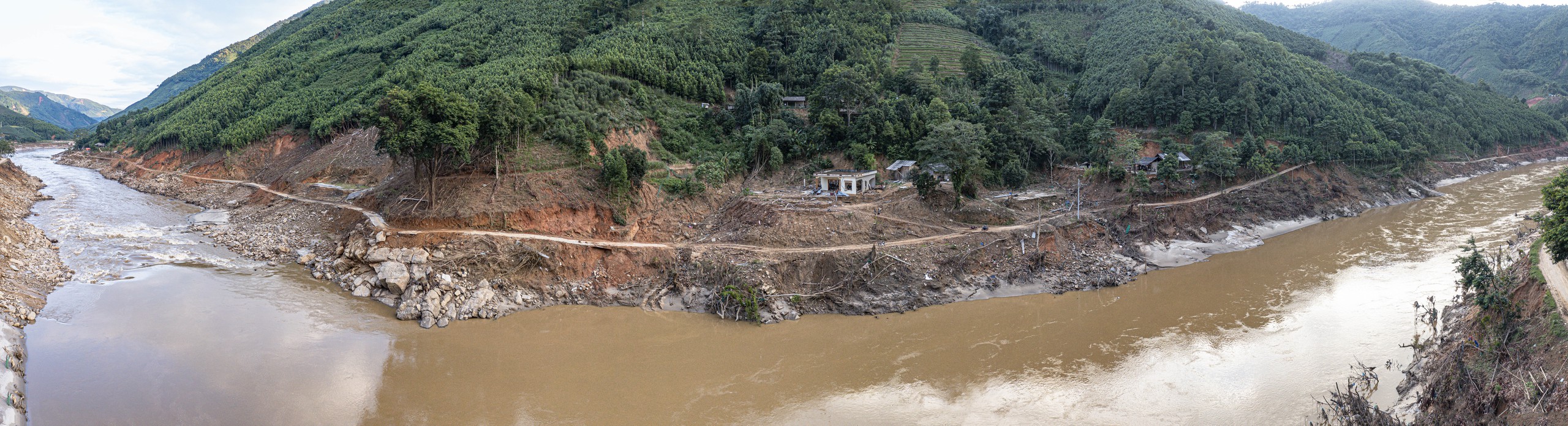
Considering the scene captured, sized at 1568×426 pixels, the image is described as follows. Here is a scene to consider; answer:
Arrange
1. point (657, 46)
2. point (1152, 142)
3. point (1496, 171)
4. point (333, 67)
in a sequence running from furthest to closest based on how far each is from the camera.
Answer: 1. point (333, 67)
2. point (1496, 171)
3. point (657, 46)
4. point (1152, 142)

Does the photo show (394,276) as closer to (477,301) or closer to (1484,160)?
(477,301)

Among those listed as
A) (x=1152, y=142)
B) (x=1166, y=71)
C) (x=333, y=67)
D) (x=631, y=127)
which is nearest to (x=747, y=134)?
(x=631, y=127)

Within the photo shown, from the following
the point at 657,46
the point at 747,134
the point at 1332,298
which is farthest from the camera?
the point at 657,46

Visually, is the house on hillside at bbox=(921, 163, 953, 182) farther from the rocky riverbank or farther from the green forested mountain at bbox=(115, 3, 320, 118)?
the green forested mountain at bbox=(115, 3, 320, 118)

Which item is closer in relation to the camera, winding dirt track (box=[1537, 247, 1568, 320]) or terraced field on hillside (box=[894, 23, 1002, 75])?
winding dirt track (box=[1537, 247, 1568, 320])

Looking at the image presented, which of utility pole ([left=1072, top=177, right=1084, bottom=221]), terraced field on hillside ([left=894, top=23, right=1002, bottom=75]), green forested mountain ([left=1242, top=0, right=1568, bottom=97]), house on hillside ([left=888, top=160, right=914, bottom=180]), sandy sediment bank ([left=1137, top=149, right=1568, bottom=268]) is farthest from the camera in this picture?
green forested mountain ([left=1242, top=0, right=1568, bottom=97])

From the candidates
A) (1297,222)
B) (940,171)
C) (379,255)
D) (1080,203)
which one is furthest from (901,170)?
(379,255)

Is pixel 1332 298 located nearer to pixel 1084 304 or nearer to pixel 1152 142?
pixel 1084 304

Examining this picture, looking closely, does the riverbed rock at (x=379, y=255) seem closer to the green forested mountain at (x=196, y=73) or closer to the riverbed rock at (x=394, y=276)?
the riverbed rock at (x=394, y=276)

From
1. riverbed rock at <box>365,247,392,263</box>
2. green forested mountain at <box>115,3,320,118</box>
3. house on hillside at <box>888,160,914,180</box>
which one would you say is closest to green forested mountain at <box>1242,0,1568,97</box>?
house on hillside at <box>888,160,914,180</box>
